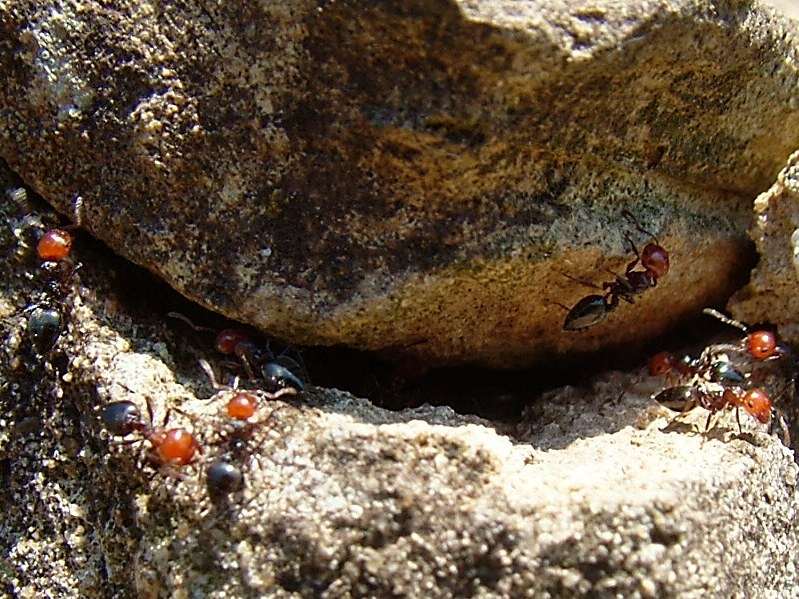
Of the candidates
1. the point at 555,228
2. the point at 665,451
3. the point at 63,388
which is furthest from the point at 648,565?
the point at 63,388

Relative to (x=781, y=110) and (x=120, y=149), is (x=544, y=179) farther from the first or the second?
(x=120, y=149)

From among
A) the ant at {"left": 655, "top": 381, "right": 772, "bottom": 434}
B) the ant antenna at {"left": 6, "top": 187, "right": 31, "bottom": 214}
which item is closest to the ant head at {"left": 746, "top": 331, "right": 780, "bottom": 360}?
the ant at {"left": 655, "top": 381, "right": 772, "bottom": 434}

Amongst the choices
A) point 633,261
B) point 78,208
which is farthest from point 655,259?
point 78,208

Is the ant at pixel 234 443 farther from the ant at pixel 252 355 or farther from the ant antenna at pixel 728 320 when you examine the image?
the ant antenna at pixel 728 320

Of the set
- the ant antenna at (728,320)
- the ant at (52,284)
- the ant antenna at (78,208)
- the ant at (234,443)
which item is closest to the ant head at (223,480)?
the ant at (234,443)

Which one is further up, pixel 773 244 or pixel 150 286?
pixel 773 244
